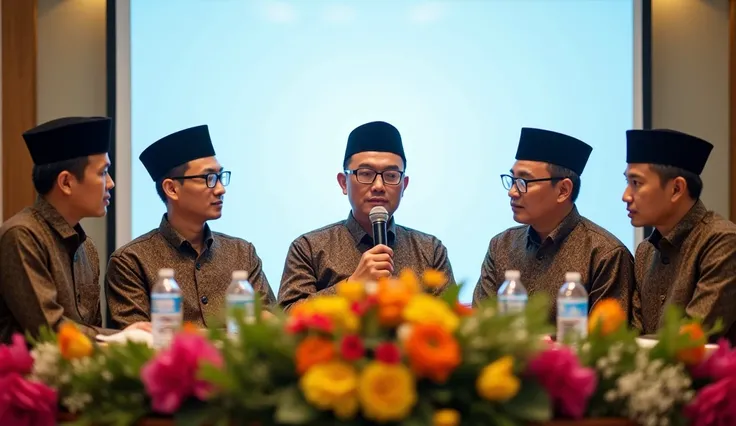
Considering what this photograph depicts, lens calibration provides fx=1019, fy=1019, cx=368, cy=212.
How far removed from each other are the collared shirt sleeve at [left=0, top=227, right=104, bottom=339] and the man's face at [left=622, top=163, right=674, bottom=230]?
195 centimetres

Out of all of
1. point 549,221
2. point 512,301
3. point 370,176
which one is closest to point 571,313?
point 512,301

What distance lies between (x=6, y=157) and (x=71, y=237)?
1613 millimetres

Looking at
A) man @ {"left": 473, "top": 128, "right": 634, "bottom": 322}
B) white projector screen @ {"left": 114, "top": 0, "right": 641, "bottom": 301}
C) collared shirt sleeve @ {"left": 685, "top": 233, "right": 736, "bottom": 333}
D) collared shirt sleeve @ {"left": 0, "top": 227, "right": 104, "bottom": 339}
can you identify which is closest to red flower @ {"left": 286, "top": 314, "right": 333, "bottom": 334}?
collared shirt sleeve @ {"left": 0, "top": 227, "right": 104, "bottom": 339}

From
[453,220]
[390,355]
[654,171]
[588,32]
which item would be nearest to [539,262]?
[654,171]

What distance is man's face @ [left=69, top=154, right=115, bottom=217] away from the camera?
11.3 ft

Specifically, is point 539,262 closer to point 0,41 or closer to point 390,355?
Result: point 390,355

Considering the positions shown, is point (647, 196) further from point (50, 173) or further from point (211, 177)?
point (50, 173)

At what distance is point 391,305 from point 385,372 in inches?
6.4

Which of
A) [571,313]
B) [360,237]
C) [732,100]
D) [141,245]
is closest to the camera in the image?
[571,313]

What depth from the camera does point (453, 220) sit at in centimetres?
496

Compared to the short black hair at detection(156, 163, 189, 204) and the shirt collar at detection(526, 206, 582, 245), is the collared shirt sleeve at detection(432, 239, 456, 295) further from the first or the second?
the short black hair at detection(156, 163, 189, 204)

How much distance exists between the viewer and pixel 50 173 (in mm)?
3402

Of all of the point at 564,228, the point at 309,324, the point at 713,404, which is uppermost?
the point at 564,228

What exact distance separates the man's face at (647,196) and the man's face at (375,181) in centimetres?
90
